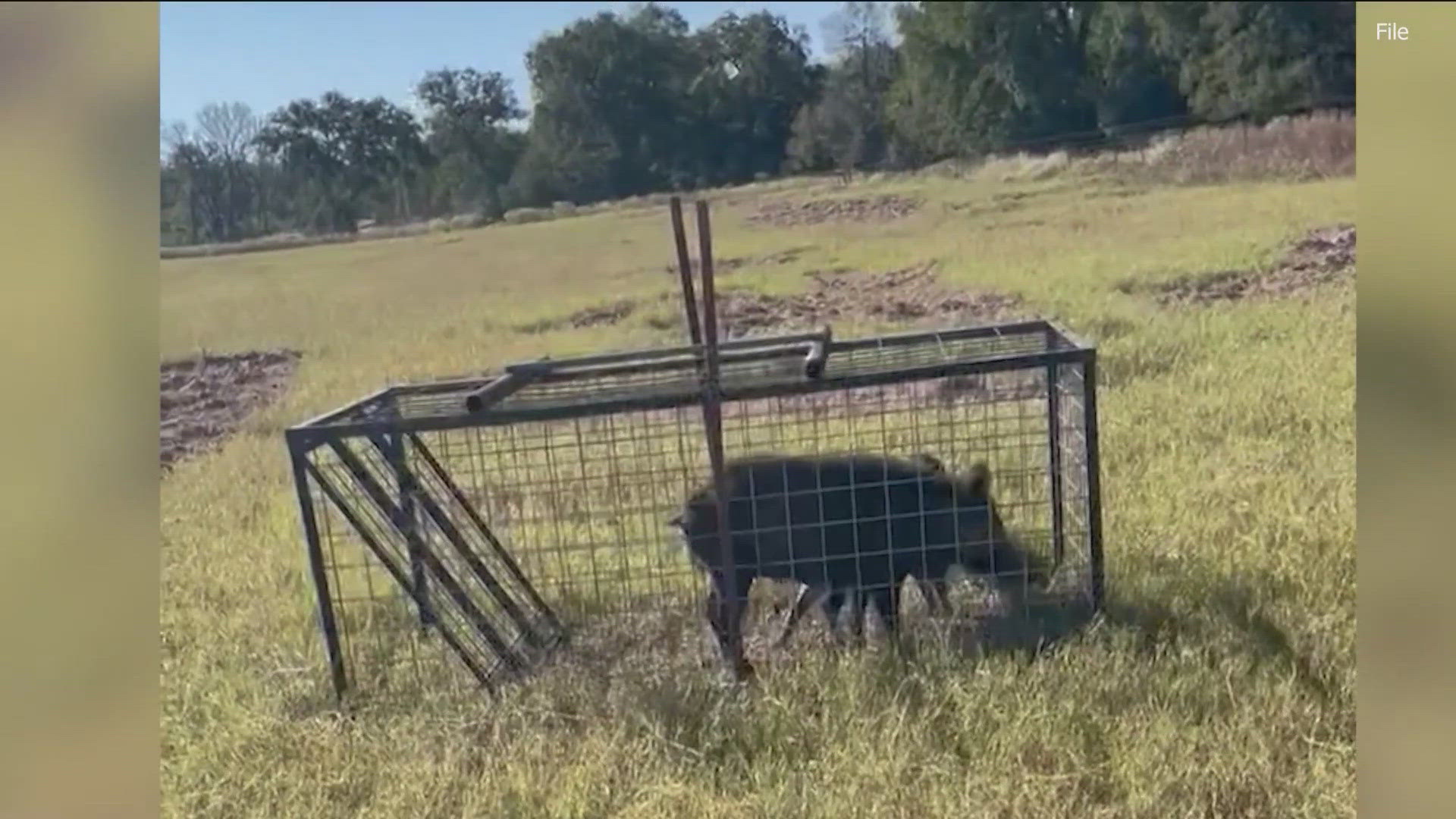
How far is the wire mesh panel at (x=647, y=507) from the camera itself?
2445 mm

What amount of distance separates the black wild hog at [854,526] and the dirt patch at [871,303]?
1.35 metres

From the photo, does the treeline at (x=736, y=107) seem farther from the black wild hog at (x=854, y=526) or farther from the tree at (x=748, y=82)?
the black wild hog at (x=854, y=526)

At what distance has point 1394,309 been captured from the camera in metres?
1.44

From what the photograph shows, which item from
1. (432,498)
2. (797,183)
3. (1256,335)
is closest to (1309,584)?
(1256,335)

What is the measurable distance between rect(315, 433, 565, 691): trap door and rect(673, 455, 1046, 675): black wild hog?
0.41 m

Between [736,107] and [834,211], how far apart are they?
0.97 meters

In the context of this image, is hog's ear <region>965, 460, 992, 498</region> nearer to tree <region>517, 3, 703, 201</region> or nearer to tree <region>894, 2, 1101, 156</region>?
tree <region>894, 2, 1101, 156</region>

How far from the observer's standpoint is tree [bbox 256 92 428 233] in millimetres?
2260

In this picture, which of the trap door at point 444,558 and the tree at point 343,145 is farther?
the trap door at point 444,558

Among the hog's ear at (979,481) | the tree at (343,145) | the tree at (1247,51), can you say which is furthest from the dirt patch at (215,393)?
the tree at (1247,51)

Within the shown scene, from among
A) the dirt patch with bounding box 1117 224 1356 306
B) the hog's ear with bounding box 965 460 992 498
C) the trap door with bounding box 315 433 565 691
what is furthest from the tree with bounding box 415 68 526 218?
the dirt patch with bounding box 1117 224 1356 306

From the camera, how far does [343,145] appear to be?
7.88 ft

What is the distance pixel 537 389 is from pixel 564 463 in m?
0.68

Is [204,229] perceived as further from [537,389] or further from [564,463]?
[564,463]
